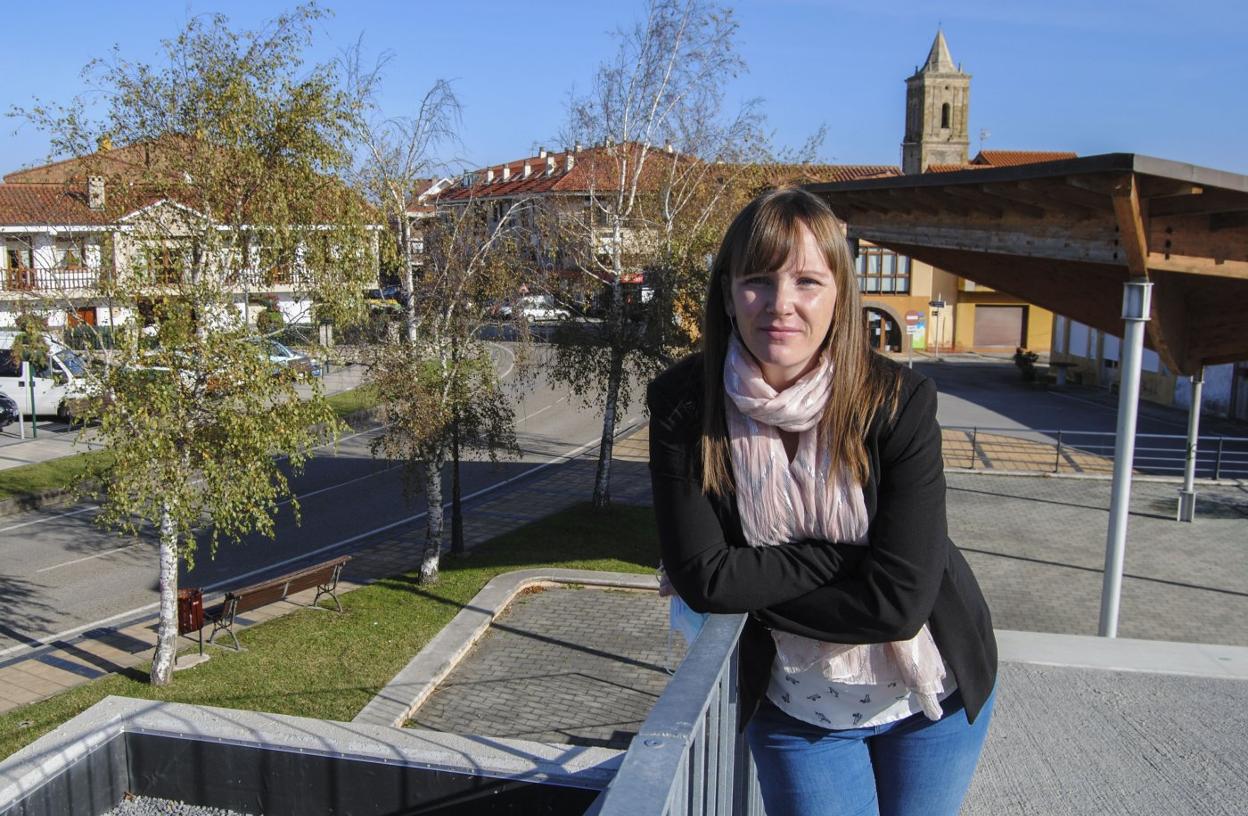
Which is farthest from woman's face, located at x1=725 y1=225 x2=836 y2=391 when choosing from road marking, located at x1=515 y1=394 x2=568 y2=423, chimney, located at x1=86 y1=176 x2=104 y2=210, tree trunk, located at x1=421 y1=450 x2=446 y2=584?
road marking, located at x1=515 y1=394 x2=568 y2=423

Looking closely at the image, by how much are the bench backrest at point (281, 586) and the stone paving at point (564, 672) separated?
2539 mm

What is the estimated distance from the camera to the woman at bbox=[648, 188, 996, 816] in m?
1.96

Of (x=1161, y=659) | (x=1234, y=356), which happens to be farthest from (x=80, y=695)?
(x=1234, y=356)

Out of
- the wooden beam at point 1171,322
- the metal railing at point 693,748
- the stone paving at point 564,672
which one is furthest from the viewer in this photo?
the wooden beam at point 1171,322

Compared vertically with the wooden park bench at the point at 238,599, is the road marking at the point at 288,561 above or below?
below

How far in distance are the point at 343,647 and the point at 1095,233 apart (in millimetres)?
10675

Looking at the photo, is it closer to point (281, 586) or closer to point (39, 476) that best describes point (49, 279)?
point (281, 586)

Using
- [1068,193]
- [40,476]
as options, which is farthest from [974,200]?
[40,476]

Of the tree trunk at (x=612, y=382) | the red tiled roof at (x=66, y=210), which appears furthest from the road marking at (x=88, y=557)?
the tree trunk at (x=612, y=382)

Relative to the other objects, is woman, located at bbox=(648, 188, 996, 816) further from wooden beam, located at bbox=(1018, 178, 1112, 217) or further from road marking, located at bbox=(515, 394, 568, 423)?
road marking, located at bbox=(515, 394, 568, 423)

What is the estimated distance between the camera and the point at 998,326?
185ft

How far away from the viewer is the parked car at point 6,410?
27984mm

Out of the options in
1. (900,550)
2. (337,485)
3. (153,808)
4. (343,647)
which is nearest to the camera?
(900,550)

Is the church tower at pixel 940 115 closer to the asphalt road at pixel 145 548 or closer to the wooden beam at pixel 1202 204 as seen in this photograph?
the asphalt road at pixel 145 548
